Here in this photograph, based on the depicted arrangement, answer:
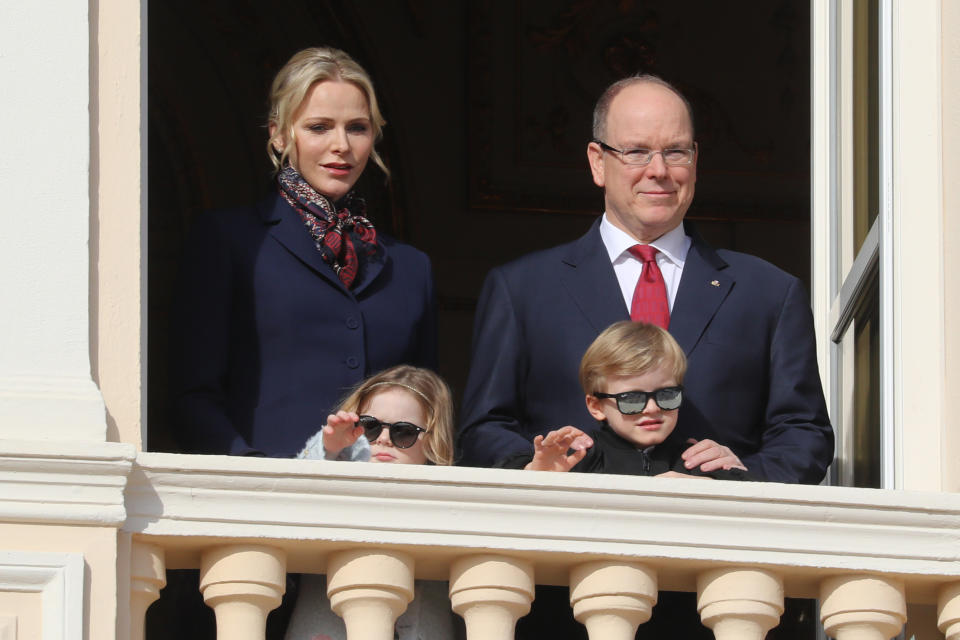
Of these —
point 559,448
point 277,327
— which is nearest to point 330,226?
point 277,327

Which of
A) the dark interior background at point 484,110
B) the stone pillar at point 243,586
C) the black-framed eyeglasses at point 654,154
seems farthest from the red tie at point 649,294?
the dark interior background at point 484,110

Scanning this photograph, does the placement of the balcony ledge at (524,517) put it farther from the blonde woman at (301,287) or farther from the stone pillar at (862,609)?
the blonde woman at (301,287)

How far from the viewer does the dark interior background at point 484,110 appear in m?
8.91

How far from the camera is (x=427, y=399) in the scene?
15.0 feet

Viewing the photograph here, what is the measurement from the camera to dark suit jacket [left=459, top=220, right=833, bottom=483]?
4.65 metres

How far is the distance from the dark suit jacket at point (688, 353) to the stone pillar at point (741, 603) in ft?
1.28

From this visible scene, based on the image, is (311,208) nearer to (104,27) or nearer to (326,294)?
(326,294)

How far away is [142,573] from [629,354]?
3.12 feet

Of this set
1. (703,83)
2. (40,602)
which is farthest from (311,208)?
(703,83)

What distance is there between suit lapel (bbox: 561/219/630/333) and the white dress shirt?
0.09ft

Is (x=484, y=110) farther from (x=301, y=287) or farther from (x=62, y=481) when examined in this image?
(x=62, y=481)

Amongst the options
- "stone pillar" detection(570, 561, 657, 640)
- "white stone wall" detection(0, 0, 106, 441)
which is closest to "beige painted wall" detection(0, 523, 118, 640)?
"white stone wall" detection(0, 0, 106, 441)

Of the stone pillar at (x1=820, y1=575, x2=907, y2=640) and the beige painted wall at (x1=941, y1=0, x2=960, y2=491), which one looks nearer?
the stone pillar at (x1=820, y1=575, x2=907, y2=640)

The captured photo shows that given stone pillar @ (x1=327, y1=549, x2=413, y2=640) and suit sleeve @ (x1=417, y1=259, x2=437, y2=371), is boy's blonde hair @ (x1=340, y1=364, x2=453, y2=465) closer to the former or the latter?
suit sleeve @ (x1=417, y1=259, x2=437, y2=371)
